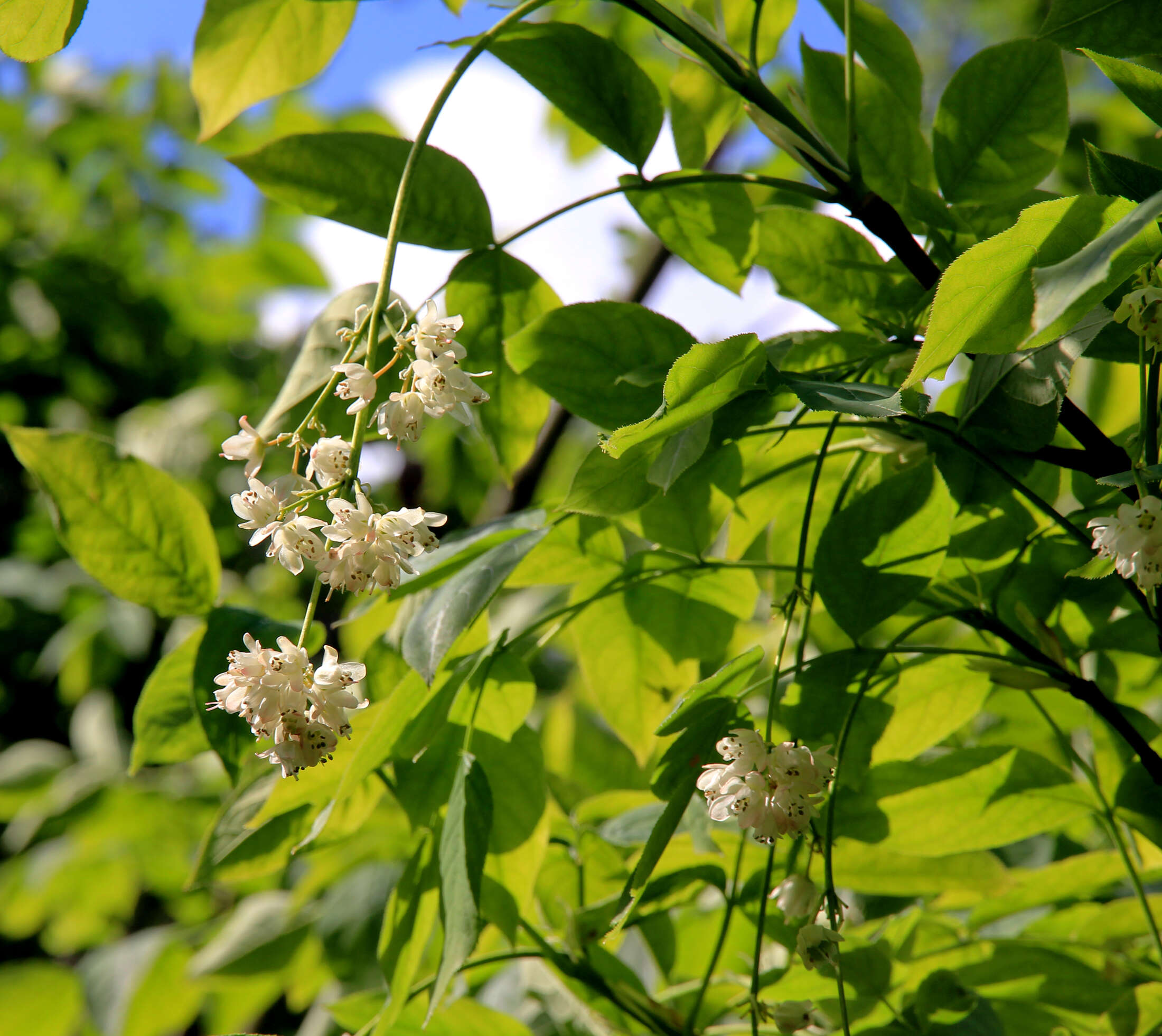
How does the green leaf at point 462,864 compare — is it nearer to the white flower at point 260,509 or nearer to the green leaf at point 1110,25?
the white flower at point 260,509

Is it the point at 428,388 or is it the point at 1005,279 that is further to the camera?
the point at 428,388

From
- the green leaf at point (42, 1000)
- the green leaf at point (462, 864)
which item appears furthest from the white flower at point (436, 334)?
the green leaf at point (42, 1000)

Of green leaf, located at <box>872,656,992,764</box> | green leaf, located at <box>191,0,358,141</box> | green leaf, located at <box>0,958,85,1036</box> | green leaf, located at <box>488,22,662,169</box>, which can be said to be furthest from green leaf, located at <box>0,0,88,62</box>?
green leaf, located at <box>0,958,85,1036</box>

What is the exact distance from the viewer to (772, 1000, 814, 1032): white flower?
1.61 ft

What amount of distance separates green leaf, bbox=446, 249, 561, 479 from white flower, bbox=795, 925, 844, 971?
0.28 m

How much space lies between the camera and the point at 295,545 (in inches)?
15.5

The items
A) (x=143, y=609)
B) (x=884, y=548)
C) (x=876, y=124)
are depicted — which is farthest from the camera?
(x=143, y=609)

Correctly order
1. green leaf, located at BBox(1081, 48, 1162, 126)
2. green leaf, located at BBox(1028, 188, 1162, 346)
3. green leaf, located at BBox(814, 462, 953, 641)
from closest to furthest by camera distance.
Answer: green leaf, located at BBox(1028, 188, 1162, 346), green leaf, located at BBox(1081, 48, 1162, 126), green leaf, located at BBox(814, 462, 953, 641)

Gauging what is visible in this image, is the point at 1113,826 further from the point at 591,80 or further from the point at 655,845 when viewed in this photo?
the point at 591,80

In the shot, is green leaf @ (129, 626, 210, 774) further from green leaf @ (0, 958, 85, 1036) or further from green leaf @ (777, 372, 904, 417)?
green leaf @ (0, 958, 85, 1036)

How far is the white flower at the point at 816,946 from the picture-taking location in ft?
1.50

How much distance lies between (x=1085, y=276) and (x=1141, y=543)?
0.16 metres

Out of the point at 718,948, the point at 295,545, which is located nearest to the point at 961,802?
the point at 718,948

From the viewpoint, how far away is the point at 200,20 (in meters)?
0.53
